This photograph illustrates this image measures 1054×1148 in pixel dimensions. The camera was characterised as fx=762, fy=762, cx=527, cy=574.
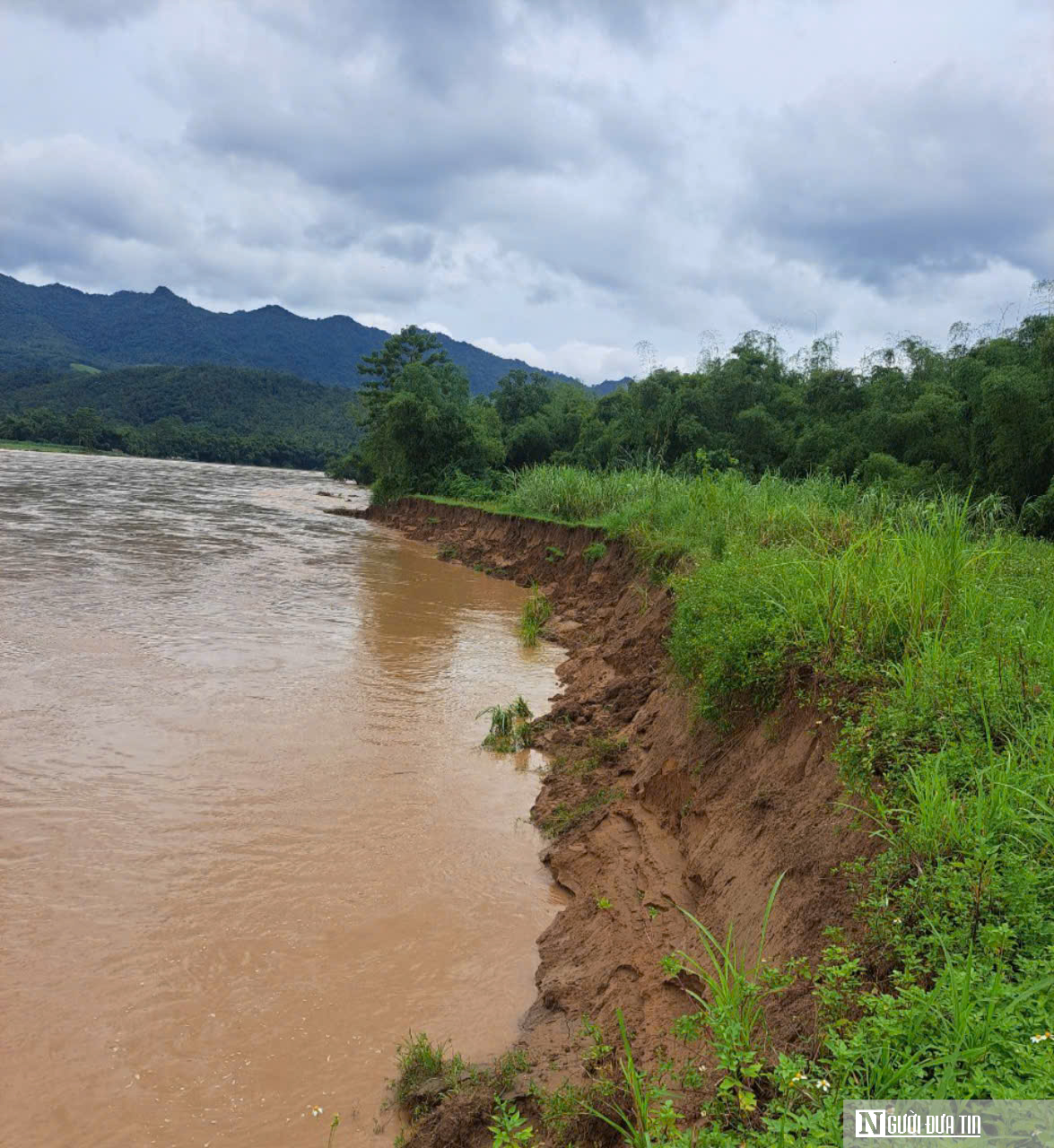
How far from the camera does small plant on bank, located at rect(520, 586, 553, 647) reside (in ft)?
42.9

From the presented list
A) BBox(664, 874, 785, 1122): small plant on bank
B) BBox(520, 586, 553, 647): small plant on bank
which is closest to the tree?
BBox(520, 586, 553, 647): small plant on bank

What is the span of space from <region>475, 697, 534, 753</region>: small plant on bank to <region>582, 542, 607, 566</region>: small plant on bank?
8.31 metres

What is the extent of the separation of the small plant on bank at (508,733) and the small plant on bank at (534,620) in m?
4.40

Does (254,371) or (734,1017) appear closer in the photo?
(734,1017)

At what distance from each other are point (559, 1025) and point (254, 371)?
147 m

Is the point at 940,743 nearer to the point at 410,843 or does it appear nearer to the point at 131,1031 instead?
the point at 410,843

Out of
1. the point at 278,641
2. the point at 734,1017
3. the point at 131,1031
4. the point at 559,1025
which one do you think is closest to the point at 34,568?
the point at 278,641

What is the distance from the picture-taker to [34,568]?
15938 millimetres

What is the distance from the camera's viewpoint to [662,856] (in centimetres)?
522

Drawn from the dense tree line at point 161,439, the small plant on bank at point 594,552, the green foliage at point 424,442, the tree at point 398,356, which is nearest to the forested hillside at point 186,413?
the dense tree line at point 161,439

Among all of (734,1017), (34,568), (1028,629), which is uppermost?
(1028,629)

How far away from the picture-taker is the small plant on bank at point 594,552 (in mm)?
16562
